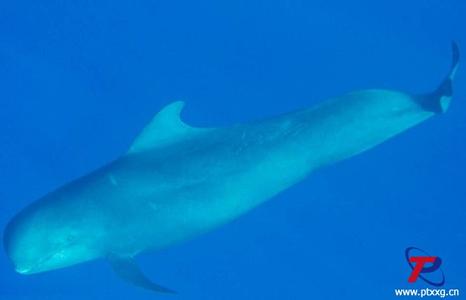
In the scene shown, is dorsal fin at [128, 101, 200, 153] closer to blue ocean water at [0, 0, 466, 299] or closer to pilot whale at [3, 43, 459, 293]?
pilot whale at [3, 43, 459, 293]

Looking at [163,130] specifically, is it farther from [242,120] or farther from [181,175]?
[242,120]

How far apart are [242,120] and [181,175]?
166 inches

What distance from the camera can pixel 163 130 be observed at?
7.66 meters

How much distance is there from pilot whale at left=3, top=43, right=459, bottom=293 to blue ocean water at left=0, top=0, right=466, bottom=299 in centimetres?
357

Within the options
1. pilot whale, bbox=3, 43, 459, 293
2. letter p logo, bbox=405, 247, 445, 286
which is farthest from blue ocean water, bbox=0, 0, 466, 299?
pilot whale, bbox=3, 43, 459, 293

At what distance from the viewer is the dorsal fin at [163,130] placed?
25.0 feet

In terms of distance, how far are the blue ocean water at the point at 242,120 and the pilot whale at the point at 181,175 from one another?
3.57 m

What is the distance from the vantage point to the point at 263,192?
7828 mm

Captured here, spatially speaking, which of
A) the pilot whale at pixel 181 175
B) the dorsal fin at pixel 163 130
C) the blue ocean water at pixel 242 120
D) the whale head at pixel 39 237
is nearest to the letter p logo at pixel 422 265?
the blue ocean water at pixel 242 120

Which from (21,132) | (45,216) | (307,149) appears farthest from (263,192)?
(21,132)

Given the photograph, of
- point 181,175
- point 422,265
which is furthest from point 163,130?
point 422,265

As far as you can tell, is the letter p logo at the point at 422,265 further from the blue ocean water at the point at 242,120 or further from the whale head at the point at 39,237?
the whale head at the point at 39,237

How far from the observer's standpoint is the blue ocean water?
11.2 m

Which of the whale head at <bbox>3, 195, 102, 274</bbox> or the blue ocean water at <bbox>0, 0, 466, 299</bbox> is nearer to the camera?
the whale head at <bbox>3, 195, 102, 274</bbox>
